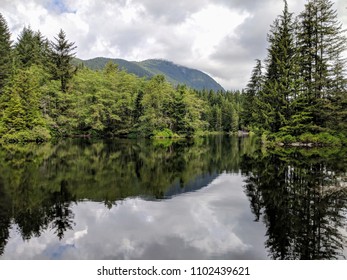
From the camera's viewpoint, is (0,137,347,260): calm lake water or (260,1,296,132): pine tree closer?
(0,137,347,260): calm lake water

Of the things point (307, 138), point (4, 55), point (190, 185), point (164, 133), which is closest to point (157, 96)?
point (164, 133)

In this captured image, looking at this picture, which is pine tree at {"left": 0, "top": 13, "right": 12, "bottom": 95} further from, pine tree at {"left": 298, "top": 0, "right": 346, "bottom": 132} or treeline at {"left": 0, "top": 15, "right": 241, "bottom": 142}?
pine tree at {"left": 298, "top": 0, "right": 346, "bottom": 132}

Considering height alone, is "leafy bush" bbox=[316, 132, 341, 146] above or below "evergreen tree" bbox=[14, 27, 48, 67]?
below

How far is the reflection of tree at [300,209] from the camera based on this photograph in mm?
7582

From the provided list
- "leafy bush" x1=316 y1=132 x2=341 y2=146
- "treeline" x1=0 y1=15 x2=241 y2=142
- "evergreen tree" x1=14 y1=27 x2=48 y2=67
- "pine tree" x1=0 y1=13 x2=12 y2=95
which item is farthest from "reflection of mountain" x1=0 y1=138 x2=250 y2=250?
"evergreen tree" x1=14 y1=27 x2=48 y2=67

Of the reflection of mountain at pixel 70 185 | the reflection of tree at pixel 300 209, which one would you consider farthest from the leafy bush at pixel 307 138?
the reflection of tree at pixel 300 209

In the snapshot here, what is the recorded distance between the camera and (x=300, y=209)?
34.1ft

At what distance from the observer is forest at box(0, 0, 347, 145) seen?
36.0m

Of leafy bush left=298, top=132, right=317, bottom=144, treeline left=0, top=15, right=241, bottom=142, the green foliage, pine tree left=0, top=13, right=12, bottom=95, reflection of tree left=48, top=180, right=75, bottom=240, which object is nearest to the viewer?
reflection of tree left=48, top=180, right=75, bottom=240

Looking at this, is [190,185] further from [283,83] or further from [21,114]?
[21,114]

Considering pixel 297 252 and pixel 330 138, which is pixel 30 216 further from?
pixel 330 138

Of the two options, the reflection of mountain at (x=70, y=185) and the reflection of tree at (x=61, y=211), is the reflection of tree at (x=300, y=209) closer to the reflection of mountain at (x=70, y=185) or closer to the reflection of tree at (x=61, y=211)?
the reflection of mountain at (x=70, y=185)

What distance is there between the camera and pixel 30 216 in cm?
972

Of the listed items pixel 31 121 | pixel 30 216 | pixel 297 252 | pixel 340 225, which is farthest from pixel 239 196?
pixel 31 121
